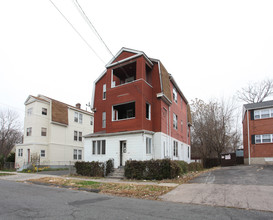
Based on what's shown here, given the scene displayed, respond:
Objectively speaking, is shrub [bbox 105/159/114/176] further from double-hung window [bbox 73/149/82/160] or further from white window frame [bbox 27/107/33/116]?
white window frame [bbox 27/107/33/116]

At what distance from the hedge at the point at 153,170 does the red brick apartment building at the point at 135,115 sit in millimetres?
1740

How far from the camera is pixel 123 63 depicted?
19172 mm

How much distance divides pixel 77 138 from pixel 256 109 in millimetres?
25796

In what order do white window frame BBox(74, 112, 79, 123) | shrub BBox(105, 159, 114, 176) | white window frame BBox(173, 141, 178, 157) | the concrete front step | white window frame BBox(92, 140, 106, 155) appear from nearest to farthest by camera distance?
the concrete front step
shrub BBox(105, 159, 114, 176)
white window frame BBox(92, 140, 106, 155)
white window frame BBox(173, 141, 178, 157)
white window frame BBox(74, 112, 79, 123)

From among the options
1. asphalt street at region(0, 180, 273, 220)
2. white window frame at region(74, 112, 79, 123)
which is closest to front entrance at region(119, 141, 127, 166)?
asphalt street at region(0, 180, 273, 220)

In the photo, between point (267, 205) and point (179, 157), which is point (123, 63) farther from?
point (267, 205)

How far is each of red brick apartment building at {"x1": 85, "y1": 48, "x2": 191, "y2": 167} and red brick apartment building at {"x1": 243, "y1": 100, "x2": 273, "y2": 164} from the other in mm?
11374

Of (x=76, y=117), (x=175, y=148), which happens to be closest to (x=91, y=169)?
(x=175, y=148)

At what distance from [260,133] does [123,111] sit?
17.5m

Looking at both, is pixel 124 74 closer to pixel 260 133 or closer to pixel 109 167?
pixel 109 167

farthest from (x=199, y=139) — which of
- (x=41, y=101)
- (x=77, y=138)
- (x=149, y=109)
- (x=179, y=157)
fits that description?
(x=41, y=101)

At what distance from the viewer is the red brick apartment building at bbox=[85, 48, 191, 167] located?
17172 millimetres

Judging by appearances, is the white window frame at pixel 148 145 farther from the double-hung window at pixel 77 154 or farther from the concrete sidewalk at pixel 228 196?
the double-hung window at pixel 77 154

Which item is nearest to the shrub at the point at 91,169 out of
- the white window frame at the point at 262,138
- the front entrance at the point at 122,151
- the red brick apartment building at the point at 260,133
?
the front entrance at the point at 122,151
